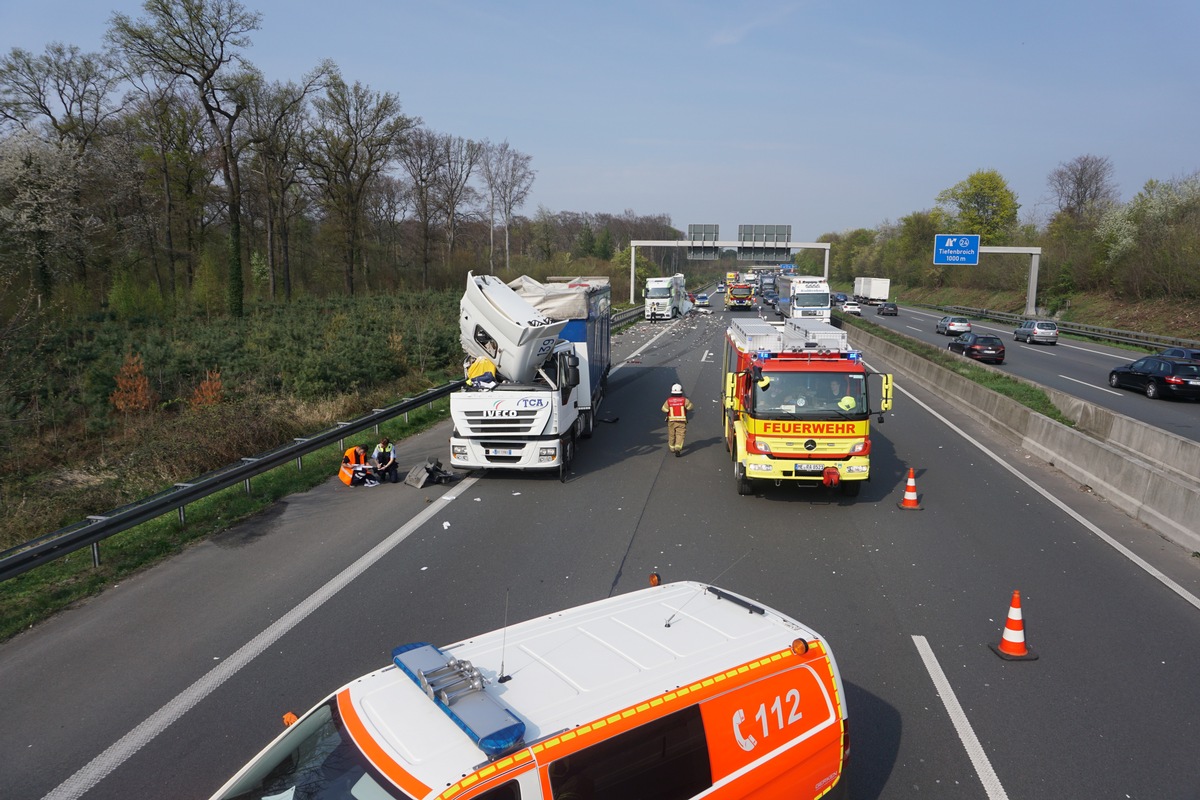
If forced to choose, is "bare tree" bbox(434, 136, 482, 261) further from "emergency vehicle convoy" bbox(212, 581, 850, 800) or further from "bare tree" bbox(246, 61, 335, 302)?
"emergency vehicle convoy" bbox(212, 581, 850, 800)

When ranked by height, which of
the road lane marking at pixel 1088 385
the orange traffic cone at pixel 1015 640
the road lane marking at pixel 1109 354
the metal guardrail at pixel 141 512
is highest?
the metal guardrail at pixel 141 512

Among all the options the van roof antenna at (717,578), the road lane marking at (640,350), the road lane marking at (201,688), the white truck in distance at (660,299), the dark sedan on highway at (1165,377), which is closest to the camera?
the van roof antenna at (717,578)

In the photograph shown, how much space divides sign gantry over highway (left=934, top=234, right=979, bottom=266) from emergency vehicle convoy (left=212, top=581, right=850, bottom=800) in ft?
165

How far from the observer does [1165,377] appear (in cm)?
2483

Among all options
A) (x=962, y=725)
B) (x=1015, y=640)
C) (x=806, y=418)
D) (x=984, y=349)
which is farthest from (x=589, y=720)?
(x=984, y=349)

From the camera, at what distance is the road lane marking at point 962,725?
5277 millimetres

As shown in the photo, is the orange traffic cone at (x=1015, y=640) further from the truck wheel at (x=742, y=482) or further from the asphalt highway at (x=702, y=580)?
the truck wheel at (x=742, y=482)

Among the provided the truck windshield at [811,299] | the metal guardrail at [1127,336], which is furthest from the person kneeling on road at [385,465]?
the metal guardrail at [1127,336]

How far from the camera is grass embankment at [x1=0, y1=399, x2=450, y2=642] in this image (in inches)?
325

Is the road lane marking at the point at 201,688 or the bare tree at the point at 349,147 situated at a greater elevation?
the bare tree at the point at 349,147

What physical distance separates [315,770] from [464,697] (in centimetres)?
75

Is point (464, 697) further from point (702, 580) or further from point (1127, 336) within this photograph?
point (1127, 336)

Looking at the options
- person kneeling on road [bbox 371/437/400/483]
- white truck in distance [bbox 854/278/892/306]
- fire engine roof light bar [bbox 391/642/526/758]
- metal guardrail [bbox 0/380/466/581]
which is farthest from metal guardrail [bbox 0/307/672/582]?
white truck in distance [bbox 854/278/892/306]

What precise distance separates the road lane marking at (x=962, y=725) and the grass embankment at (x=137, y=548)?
872cm
